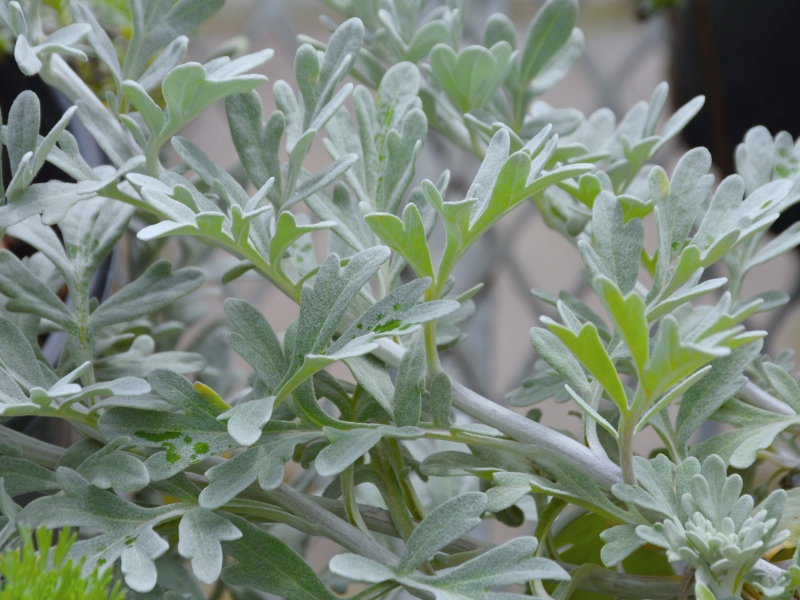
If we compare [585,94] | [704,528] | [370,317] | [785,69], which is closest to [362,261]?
[370,317]

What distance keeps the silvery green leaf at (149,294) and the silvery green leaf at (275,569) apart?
86 mm

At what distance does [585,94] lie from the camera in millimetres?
941

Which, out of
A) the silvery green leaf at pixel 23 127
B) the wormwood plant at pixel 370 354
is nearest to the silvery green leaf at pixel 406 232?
the wormwood plant at pixel 370 354

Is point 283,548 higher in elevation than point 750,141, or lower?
lower

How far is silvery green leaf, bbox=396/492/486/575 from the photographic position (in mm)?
205

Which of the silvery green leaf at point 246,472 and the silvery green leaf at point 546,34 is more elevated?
the silvery green leaf at point 546,34

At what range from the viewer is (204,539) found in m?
0.21

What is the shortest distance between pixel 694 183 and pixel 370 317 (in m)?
0.11

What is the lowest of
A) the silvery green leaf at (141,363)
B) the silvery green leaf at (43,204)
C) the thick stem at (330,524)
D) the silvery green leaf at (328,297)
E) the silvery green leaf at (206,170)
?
the thick stem at (330,524)

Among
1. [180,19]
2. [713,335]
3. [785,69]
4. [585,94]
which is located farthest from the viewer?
[585,94]

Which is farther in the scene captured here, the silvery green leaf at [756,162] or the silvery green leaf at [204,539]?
the silvery green leaf at [756,162]

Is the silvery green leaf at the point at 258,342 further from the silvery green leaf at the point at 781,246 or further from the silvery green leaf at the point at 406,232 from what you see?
the silvery green leaf at the point at 781,246

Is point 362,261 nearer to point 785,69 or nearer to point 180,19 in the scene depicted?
point 180,19

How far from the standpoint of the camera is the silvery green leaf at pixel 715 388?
0.80 feet
